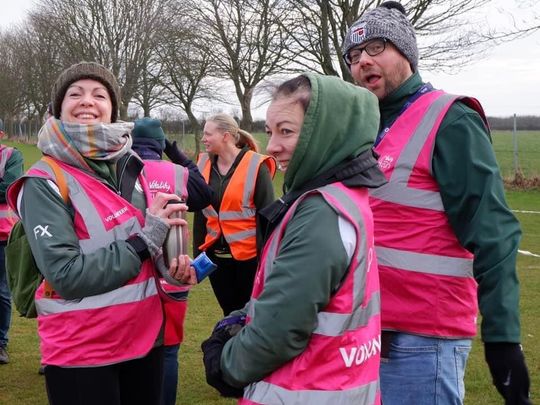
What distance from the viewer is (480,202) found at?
7.84 feet

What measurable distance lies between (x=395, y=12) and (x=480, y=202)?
2.91 ft

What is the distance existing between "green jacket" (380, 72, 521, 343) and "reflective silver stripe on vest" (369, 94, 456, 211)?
4 centimetres

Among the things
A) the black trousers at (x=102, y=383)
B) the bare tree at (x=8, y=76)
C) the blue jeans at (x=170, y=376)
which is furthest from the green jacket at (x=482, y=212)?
the bare tree at (x=8, y=76)

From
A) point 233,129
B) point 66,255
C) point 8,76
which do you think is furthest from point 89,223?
point 8,76

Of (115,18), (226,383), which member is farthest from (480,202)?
(115,18)

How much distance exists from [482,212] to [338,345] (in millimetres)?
752

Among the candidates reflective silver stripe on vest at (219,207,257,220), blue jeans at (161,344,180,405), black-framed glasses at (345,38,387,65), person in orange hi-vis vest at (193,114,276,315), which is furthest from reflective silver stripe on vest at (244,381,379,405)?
reflective silver stripe on vest at (219,207,257,220)

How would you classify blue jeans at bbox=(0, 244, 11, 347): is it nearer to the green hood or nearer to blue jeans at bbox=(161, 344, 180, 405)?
blue jeans at bbox=(161, 344, 180, 405)

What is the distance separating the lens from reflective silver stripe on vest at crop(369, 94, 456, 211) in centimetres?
255

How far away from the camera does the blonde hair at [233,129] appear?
594cm

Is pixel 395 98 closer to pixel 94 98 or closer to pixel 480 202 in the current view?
pixel 480 202

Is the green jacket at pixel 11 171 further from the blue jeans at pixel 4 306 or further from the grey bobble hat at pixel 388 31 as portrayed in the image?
the grey bobble hat at pixel 388 31

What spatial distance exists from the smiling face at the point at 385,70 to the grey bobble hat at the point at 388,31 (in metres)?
0.03

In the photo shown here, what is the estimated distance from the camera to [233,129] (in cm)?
599
